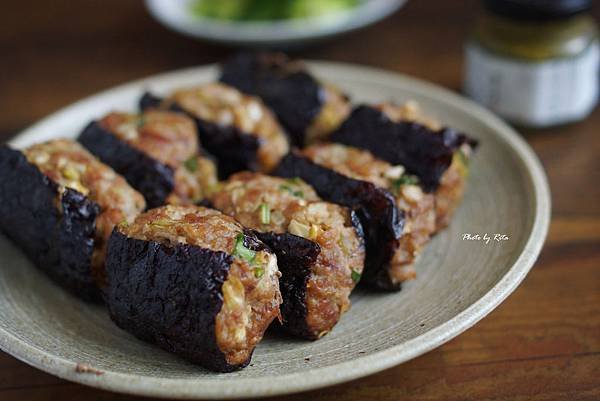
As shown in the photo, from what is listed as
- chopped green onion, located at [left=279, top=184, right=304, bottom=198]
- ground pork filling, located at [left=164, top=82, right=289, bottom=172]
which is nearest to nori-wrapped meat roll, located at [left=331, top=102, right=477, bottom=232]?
ground pork filling, located at [left=164, top=82, right=289, bottom=172]

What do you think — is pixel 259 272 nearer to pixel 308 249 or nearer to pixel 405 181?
pixel 308 249

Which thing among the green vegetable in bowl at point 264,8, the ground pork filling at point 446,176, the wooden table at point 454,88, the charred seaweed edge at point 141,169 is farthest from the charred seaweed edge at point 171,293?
the green vegetable in bowl at point 264,8

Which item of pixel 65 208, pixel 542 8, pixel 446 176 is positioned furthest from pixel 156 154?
pixel 542 8

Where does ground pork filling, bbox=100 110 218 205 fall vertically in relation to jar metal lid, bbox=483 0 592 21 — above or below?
below

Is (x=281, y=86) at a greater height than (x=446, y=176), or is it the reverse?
(x=281, y=86)

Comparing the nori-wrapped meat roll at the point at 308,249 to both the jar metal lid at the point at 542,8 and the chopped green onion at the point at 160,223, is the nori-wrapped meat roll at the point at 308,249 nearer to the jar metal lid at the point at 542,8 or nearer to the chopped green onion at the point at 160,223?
the chopped green onion at the point at 160,223

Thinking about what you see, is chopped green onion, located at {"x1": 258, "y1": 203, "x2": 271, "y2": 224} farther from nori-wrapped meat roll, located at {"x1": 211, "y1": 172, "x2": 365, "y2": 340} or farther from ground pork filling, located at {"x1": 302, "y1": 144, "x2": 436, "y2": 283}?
ground pork filling, located at {"x1": 302, "y1": 144, "x2": 436, "y2": 283}
